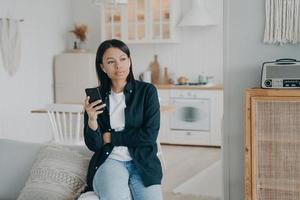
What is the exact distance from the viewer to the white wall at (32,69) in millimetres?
5895

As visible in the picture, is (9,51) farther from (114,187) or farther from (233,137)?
(114,187)

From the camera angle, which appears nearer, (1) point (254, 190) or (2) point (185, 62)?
(1) point (254, 190)

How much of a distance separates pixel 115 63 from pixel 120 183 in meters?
0.61

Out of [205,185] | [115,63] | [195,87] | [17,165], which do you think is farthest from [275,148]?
[195,87]

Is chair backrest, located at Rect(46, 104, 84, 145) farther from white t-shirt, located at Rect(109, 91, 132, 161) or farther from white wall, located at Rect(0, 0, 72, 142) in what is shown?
white t-shirt, located at Rect(109, 91, 132, 161)

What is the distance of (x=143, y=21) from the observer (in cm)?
676

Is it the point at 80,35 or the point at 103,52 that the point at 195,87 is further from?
the point at 103,52

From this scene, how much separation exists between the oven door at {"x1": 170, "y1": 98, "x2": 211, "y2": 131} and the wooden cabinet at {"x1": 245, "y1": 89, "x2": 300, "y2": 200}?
11.8ft

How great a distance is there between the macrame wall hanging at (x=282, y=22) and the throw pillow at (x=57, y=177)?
141cm

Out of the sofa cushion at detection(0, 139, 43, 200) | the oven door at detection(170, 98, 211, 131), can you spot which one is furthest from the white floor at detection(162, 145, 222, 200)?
the sofa cushion at detection(0, 139, 43, 200)

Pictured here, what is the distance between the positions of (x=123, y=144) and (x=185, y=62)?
471 centimetres

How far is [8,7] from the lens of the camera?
5898 millimetres

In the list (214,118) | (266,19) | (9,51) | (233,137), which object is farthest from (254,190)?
(9,51)

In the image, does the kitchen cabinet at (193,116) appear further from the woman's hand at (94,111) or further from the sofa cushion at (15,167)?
the woman's hand at (94,111)
